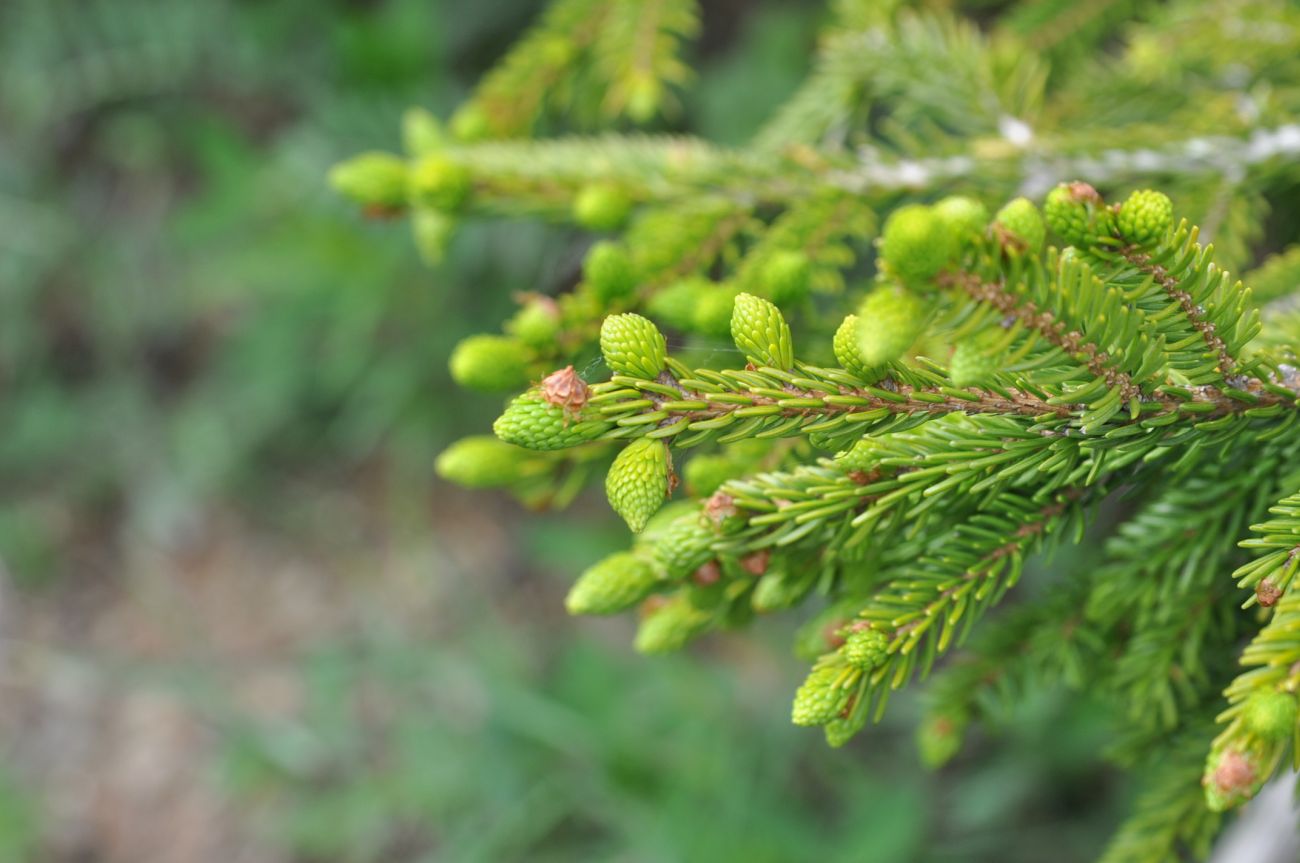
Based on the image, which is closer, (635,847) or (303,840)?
(635,847)

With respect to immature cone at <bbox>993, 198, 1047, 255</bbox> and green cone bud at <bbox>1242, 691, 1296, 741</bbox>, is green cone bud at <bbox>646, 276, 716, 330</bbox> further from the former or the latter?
green cone bud at <bbox>1242, 691, 1296, 741</bbox>

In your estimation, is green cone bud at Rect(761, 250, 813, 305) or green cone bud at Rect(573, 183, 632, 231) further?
green cone bud at Rect(573, 183, 632, 231)

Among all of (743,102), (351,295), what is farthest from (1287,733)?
(351,295)

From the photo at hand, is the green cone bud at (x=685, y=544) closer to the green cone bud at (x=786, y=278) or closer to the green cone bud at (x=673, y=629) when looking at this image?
the green cone bud at (x=673, y=629)

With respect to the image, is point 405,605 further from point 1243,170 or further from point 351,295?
point 1243,170

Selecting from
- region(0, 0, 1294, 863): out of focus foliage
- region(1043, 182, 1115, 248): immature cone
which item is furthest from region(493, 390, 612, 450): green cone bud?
region(0, 0, 1294, 863): out of focus foliage

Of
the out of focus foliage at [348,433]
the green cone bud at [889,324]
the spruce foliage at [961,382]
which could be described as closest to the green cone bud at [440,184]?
the spruce foliage at [961,382]
